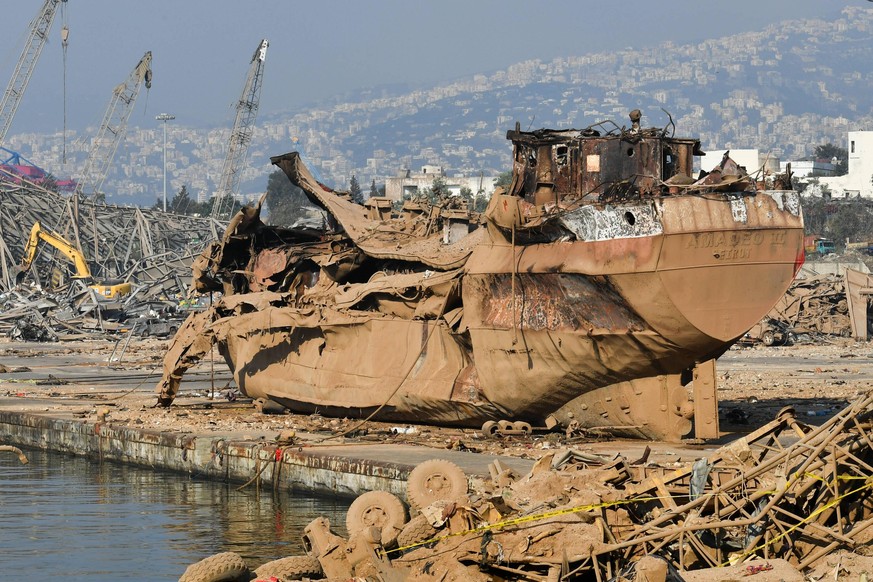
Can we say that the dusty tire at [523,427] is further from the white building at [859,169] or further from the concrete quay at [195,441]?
the white building at [859,169]

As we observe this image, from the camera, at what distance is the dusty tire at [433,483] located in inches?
590

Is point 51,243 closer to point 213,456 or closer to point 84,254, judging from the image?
point 84,254

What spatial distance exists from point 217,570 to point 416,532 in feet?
6.78

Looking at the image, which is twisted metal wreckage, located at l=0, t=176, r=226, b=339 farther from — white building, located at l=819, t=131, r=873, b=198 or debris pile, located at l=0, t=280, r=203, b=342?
white building, located at l=819, t=131, r=873, b=198

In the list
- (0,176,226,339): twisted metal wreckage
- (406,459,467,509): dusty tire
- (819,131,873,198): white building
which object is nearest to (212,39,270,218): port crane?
(0,176,226,339): twisted metal wreckage

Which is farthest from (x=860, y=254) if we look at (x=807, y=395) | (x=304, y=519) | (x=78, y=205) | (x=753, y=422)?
(x=304, y=519)

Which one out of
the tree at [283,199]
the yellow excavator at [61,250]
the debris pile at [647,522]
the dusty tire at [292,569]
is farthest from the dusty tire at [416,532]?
the tree at [283,199]

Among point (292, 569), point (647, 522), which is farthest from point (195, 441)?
point (647, 522)

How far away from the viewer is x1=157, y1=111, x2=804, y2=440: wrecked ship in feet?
64.5

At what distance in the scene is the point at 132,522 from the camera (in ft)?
62.9

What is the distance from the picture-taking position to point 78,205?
99812 millimetres

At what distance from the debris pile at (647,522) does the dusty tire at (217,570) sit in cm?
4

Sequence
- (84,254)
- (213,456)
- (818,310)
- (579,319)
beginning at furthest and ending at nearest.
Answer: (84,254)
(818,310)
(213,456)
(579,319)

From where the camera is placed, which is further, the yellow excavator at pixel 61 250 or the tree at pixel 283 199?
the tree at pixel 283 199
